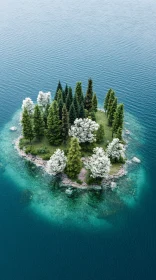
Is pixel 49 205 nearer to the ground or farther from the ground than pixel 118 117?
nearer to the ground

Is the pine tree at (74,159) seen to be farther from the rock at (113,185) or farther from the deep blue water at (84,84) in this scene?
the deep blue water at (84,84)

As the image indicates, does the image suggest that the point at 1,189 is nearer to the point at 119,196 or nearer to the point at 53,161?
the point at 53,161

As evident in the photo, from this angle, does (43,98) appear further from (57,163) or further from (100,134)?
(57,163)

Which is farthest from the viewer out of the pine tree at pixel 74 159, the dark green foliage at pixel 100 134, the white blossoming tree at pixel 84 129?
the dark green foliage at pixel 100 134

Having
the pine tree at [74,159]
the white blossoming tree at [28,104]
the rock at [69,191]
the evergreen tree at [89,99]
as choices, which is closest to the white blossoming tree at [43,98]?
the white blossoming tree at [28,104]

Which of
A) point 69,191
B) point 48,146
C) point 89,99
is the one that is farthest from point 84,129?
point 89,99

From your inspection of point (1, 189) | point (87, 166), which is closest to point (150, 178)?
point (87, 166)

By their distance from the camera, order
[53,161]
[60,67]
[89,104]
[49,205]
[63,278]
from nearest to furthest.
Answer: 1. [63,278]
2. [49,205]
3. [53,161]
4. [89,104]
5. [60,67]
